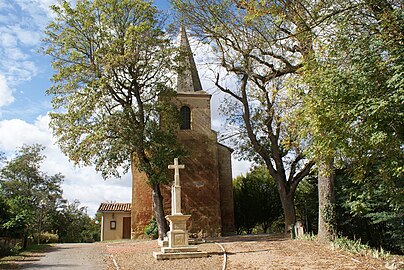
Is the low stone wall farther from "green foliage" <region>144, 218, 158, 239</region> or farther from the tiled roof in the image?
the tiled roof

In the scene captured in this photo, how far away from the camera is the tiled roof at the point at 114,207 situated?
31228mm

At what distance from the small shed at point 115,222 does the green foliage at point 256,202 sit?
9511mm

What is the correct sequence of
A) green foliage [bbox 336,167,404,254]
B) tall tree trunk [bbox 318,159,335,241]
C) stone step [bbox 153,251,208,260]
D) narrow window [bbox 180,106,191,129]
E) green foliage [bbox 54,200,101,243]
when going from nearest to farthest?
green foliage [bbox 336,167,404,254]
stone step [bbox 153,251,208,260]
tall tree trunk [bbox 318,159,335,241]
narrow window [bbox 180,106,191,129]
green foliage [bbox 54,200,101,243]

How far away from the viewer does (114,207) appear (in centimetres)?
3188

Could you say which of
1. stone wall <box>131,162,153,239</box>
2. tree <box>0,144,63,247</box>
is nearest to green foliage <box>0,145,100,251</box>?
tree <box>0,144,63,247</box>

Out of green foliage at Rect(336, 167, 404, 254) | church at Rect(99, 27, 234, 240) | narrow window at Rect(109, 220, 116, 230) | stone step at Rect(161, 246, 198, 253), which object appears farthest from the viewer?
narrow window at Rect(109, 220, 116, 230)

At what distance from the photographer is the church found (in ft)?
78.8

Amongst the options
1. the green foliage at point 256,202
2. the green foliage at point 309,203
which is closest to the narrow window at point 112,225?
the green foliage at point 256,202

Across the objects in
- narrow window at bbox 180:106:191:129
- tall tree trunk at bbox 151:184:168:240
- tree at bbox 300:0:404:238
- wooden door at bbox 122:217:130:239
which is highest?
narrow window at bbox 180:106:191:129

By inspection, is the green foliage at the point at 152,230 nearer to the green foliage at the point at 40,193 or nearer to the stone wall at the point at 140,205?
the stone wall at the point at 140,205

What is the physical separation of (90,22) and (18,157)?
→ 22.1 m

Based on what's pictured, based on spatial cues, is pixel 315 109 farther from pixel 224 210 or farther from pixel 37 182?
pixel 37 182

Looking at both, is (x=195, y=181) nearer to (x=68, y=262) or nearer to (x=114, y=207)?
(x=114, y=207)

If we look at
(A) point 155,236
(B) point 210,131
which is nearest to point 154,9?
(B) point 210,131
